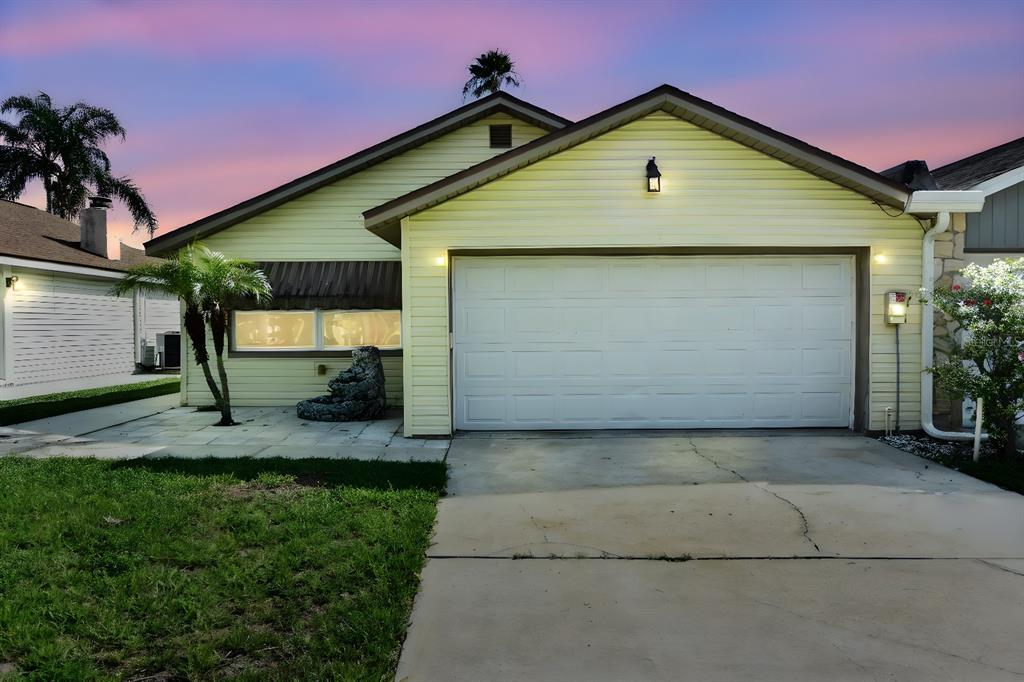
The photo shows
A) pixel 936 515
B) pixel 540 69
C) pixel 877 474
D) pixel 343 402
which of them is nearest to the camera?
pixel 936 515

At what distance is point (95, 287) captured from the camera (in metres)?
16.9

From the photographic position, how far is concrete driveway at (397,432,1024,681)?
2.95m

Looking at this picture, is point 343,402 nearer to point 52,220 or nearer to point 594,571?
point 594,571

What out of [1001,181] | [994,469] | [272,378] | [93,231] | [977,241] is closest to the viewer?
[994,469]

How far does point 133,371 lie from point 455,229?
15.1 meters

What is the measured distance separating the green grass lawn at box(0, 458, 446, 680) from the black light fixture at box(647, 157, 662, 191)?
4.70 m

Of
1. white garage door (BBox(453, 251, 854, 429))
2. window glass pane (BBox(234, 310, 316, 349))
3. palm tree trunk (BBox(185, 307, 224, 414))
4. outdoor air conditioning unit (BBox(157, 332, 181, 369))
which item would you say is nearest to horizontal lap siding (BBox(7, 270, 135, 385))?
outdoor air conditioning unit (BBox(157, 332, 181, 369))

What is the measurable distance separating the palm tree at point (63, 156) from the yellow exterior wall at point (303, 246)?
19.2 m

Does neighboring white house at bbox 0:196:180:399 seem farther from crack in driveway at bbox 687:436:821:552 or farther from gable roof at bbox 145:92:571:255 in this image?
crack in driveway at bbox 687:436:821:552

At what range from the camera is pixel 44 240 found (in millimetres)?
16312

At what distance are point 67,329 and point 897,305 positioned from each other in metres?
18.0

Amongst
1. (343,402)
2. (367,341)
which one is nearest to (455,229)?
(343,402)

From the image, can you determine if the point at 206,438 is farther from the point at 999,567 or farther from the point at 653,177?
the point at 999,567

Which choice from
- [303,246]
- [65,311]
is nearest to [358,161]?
[303,246]
